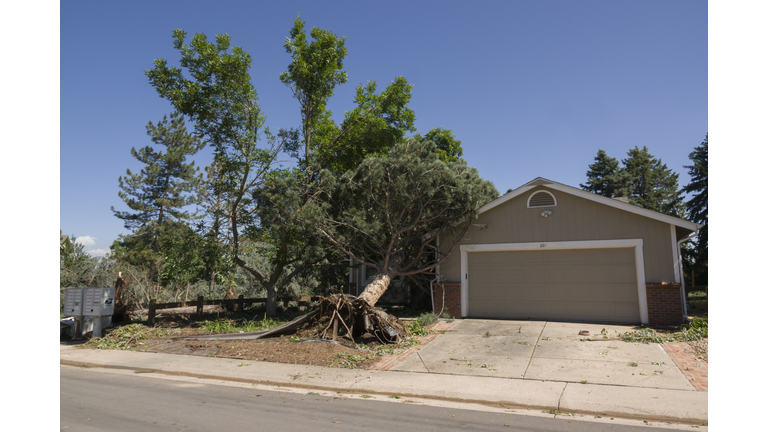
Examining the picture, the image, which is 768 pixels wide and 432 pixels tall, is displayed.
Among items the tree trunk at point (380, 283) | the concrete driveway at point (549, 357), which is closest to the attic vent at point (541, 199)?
the concrete driveway at point (549, 357)

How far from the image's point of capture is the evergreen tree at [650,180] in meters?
36.8

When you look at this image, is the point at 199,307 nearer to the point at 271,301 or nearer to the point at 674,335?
the point at 271,301

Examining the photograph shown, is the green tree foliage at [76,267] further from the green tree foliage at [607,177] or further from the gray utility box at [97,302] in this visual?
the green tree foliage at [607,177]

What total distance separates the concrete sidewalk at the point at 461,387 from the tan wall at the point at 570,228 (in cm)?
604

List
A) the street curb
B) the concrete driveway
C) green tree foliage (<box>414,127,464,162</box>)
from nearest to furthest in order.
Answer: the street curb
the concrete driveway
green tree foliage (<box>414,127,464,162</box>)

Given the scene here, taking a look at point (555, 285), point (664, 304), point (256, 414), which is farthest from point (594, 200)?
point (256, 414)

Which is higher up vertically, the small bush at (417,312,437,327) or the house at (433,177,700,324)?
the house at (433,177,700,324)

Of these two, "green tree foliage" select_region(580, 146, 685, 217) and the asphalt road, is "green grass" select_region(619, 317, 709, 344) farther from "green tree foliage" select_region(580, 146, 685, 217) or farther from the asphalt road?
"green tree foliage" select_region(580, 146, 685, 217)

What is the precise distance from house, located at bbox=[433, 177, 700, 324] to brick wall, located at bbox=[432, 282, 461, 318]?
0.03 m

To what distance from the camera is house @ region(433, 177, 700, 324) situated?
11.1 meters

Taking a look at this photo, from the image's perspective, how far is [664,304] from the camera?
10.9m

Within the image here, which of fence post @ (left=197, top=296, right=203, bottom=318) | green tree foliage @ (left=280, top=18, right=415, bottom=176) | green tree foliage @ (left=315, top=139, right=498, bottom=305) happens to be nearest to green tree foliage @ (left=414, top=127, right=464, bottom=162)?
green tree foliage @ (left=280, top=18, right=415, bottom=176)

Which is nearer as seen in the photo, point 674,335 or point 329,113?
point 674,335

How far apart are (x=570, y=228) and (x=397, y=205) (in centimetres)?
502
